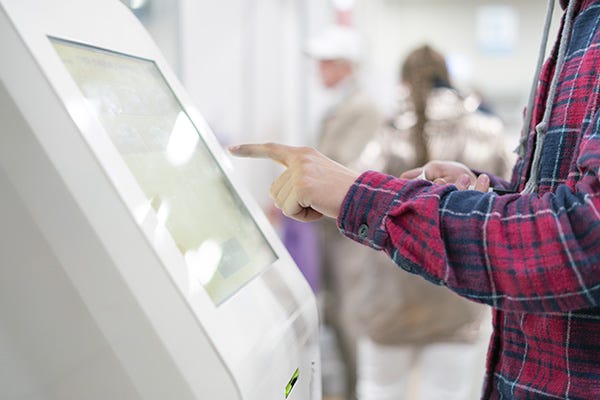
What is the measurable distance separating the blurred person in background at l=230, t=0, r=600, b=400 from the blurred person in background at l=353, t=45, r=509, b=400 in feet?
5.02

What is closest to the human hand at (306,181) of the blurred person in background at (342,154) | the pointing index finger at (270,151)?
the pointing index finger at (270,151)

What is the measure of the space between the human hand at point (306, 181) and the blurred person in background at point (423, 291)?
64.7 inches

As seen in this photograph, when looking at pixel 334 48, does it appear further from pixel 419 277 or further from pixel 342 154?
pixel 419 277

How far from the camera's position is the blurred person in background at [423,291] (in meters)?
2.51

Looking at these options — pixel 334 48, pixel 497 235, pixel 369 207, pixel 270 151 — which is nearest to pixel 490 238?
pixel 497 235

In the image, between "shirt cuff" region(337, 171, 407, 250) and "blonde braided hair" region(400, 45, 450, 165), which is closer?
"shirt cuff" region(337, 171, 407, 250)

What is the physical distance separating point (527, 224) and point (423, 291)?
6.09ft

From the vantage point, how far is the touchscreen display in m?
0.74

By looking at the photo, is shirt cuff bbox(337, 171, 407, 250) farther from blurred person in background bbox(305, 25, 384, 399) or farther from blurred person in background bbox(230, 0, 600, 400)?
blurred person in background bbox(305, 25, 384, 399)

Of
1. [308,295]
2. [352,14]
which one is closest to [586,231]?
[308,295]

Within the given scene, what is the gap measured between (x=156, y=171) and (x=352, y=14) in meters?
6.09

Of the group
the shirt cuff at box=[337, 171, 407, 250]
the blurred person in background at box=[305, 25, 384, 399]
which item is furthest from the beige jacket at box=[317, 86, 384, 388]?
the shirt cuff at box=[337, 171, 407, 250]

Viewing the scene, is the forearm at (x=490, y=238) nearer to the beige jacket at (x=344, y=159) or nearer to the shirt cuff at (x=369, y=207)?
the shirt cuff at (x=369, y=207)

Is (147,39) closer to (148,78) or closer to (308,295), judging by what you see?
(148,78)
